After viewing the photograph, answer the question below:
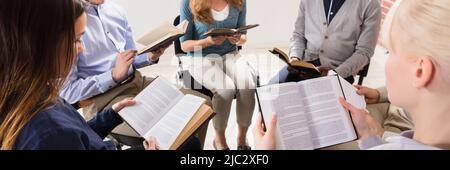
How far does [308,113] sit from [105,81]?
2.94 feet

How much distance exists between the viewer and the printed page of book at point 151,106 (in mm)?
1368

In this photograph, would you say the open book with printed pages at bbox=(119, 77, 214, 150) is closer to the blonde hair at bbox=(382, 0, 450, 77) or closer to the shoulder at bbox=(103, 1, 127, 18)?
the shoulder at bbox=(103, 1, 127, 18)

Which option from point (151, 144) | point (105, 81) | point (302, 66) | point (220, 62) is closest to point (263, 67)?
point (220, 62)

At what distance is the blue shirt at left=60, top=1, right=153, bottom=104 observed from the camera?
162 cm

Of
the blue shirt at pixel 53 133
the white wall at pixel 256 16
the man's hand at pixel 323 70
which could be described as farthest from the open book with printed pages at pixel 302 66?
the white wall at pixel 256 16

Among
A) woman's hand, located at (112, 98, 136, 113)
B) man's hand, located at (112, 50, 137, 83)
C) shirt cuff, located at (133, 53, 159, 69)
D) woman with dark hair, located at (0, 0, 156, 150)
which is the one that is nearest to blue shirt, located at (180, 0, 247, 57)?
shirt cuff, located at (133, 53, 159, 69)

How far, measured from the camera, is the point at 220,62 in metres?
2.06

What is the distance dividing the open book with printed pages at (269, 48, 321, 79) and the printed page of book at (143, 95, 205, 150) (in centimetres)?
44

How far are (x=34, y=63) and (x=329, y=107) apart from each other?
0.91m

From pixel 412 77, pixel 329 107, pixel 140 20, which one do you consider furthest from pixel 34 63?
pixel 140 20

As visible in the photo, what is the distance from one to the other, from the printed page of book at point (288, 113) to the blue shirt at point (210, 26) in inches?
33.0

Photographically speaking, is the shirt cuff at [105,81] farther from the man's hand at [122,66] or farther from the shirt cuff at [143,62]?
the shirt cuff at [143,62]

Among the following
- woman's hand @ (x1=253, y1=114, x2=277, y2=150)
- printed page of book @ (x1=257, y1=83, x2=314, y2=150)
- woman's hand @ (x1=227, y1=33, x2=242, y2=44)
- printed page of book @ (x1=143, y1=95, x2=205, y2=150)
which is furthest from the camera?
woman's hand @ (x1=227, y1=33, x2=242, y2=44)
